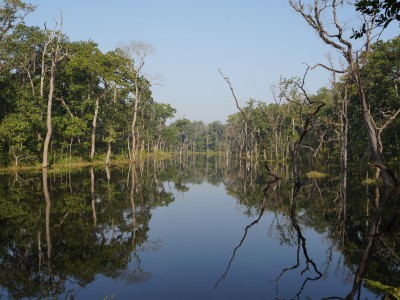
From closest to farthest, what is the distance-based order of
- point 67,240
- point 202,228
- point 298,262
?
point 298,262 → point 67,240 → point 202,228

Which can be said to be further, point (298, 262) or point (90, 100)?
point (90, 100)

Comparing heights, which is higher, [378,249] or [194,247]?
[378,249]

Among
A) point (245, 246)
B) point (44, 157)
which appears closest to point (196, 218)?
point (245, 246)

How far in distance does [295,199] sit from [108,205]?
1202cm

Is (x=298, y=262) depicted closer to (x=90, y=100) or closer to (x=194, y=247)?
(x=194, y=247)

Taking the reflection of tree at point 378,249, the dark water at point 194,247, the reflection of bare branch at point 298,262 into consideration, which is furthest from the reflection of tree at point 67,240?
the reflection of tree at point 378,249

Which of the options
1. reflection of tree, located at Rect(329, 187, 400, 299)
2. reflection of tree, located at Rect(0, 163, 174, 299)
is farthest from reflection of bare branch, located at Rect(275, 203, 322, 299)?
reflection of tree, located at Rect(0, 163, 174, 299)

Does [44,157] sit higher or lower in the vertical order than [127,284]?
higher

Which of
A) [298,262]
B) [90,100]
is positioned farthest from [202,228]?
[90,100]

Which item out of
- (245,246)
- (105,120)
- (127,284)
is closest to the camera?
(127,284)

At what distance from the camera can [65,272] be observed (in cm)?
914

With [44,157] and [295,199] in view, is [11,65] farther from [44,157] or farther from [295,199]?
[295,199]

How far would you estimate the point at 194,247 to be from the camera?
12406 millimetres

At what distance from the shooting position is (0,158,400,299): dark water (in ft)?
27.9
